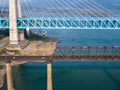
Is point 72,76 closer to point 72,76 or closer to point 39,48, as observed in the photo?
point 72,76

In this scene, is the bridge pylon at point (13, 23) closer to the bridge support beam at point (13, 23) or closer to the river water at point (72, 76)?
the bridge support beam at point (13, 23)

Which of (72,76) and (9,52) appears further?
(9,52)

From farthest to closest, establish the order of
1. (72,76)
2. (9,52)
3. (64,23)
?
1. (64,23)
2. (9,52)
3. (72,76)

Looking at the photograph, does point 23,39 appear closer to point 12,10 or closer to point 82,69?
point 12,10

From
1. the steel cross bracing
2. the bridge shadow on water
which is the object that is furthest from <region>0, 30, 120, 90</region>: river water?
the steel cross bracing

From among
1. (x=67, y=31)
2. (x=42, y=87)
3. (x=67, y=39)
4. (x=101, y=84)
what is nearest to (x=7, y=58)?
(x=42, y=87)

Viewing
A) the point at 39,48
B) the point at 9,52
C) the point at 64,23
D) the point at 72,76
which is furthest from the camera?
the point at 64,23

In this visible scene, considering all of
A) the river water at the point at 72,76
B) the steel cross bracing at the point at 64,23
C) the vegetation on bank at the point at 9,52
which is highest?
the steel cross bracing at the point at 64,23

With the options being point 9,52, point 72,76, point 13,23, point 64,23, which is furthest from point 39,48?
point 72,76

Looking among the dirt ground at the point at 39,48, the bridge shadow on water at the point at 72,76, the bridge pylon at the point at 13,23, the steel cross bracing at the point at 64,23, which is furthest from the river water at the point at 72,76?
the steel cross bracing at the point at 64,23

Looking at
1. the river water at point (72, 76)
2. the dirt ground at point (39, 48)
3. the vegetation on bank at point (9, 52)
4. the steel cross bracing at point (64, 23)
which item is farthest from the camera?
the steel cross bracing at point (64, 23)
